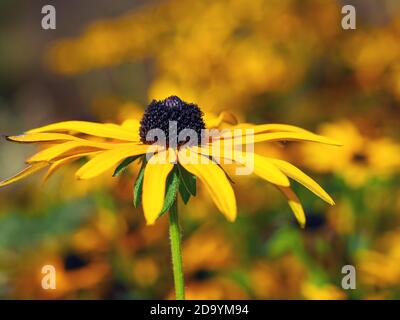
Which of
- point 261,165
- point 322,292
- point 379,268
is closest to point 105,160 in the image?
point 261,165

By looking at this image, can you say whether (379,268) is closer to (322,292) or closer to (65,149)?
(322,292)

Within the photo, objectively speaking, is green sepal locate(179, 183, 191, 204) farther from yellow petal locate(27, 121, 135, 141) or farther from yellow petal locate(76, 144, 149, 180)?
yellow petal locate(27, 121, 135, 141)

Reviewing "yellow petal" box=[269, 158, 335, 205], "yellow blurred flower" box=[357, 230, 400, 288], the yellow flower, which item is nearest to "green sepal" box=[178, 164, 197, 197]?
the yellow flower

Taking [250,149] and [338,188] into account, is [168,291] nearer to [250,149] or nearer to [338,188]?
[338,188]

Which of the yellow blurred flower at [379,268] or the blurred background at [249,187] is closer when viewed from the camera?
the yellow blurred flower at [379,268]

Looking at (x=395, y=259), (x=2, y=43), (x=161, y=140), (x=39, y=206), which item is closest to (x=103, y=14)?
(x=2, y=43)

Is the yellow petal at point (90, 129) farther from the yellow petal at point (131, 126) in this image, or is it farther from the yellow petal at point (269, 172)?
the yellow petal at point (269, 172)

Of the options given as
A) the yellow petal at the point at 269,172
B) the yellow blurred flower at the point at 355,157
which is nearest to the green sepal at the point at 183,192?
the yellow petal at the point at 269,172
